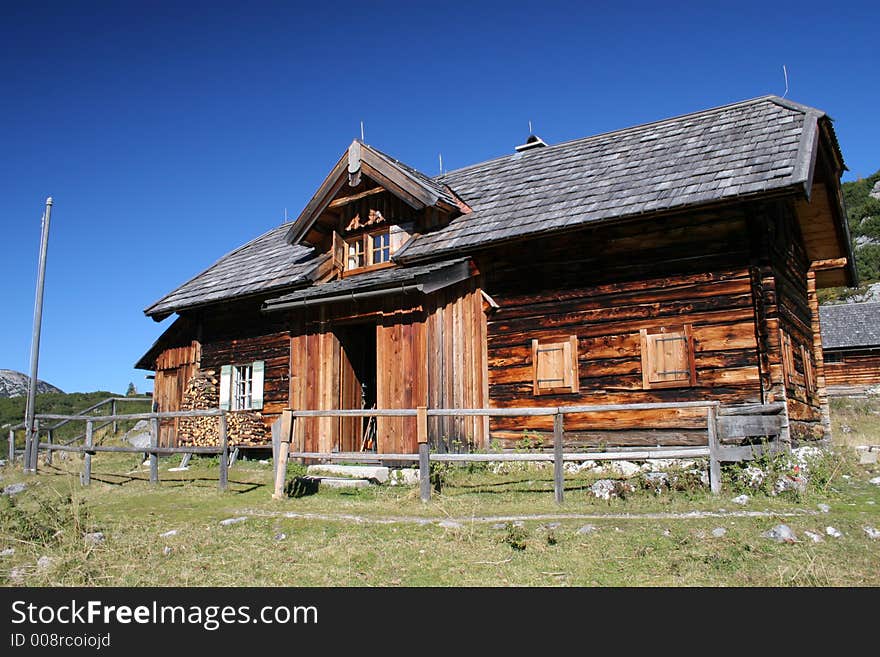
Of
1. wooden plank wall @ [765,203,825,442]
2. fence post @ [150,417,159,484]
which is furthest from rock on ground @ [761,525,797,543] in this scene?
fence post @ [150,417,159,484]

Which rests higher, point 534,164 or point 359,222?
point 534,164

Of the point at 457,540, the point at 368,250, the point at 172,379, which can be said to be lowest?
the point at 457,540

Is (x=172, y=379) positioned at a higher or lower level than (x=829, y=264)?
lower

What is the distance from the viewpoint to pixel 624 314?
39.1 feet

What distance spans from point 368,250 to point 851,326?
2914 centimetres

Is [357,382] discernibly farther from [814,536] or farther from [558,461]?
[814,536]

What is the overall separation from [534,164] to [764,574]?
40.0 feet

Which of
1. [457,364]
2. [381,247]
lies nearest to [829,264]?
[457,364]

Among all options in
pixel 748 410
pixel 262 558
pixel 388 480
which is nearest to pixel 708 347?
pixel 748 410

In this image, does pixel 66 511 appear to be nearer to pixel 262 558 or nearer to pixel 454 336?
pixel 262 558

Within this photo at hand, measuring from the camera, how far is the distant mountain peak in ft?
152

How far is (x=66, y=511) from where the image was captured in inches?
326

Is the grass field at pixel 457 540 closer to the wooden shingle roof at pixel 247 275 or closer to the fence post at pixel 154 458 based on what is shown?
the fence post at pixel 154 458

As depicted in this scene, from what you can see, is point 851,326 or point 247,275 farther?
point 851,326
